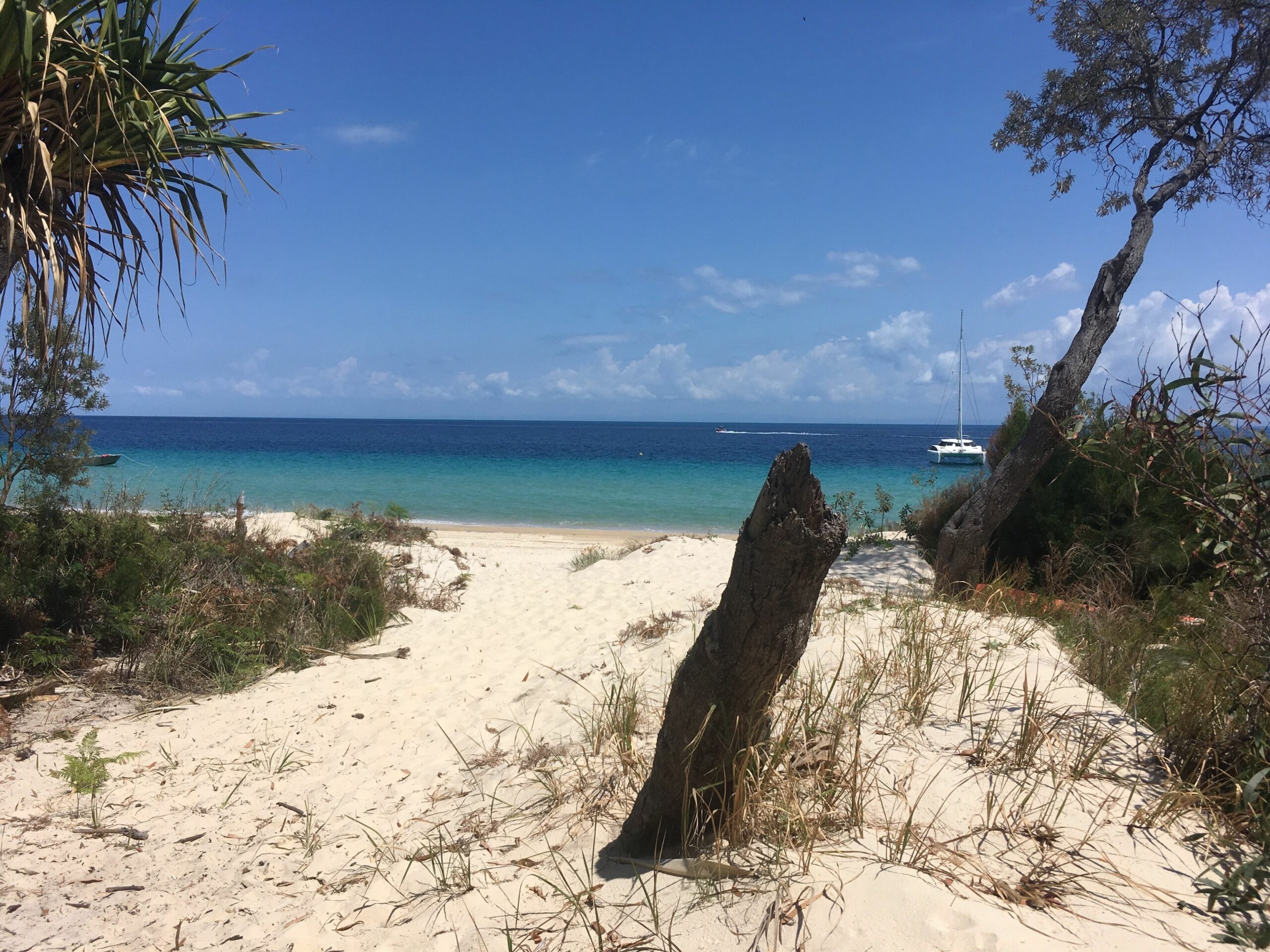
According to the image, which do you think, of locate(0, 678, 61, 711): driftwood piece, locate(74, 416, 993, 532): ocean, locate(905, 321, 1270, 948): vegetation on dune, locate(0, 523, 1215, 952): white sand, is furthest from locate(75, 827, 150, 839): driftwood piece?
locate(905, 321, 1270, 948): vegetation on dune

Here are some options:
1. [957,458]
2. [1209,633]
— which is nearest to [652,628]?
[1209,633]

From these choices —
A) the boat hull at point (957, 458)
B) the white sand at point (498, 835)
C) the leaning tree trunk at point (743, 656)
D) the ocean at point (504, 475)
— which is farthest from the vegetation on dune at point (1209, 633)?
the boat hull at point (957, 458)

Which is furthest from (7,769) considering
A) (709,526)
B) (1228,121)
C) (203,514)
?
(709,526)

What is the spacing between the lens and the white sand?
2.59 meters

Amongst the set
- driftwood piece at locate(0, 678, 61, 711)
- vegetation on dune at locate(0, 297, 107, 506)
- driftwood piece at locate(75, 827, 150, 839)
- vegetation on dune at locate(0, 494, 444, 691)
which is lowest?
driftwood piece at locate(75, 827, 150, 839)

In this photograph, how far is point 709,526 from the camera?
21938mm

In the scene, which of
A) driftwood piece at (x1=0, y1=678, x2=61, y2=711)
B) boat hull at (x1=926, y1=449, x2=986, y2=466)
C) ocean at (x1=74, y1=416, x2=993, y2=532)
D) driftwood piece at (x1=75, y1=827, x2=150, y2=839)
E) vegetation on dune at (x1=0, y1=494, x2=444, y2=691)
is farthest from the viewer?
boat hull at (x1=926, y1=449, x2=986, y2=466)

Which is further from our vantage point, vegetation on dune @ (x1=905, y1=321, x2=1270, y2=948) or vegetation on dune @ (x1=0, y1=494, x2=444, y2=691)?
vegetation on dune @ (x1=0, y1=494, x2=444, y2=691)

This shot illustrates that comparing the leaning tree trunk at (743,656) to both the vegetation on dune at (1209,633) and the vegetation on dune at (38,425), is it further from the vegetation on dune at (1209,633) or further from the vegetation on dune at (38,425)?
the vegetation on dune at (38,425)

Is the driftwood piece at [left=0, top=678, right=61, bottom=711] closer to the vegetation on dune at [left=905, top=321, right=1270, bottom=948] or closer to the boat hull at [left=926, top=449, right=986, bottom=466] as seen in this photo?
the vegetation on dune at [left=905, top=321, right=1270, bottom=948]

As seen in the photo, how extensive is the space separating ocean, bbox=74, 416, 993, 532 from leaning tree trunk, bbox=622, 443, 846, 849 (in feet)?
21.8

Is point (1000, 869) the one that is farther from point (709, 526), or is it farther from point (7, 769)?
point (709, 526)

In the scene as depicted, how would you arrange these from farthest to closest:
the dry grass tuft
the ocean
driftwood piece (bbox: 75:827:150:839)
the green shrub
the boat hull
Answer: the boat hull → the ocean → the green shrub → the dry grass tuft → driftwood piece (bbox: 75:827:150:839)

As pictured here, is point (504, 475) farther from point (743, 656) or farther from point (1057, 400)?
point (743, 656)
